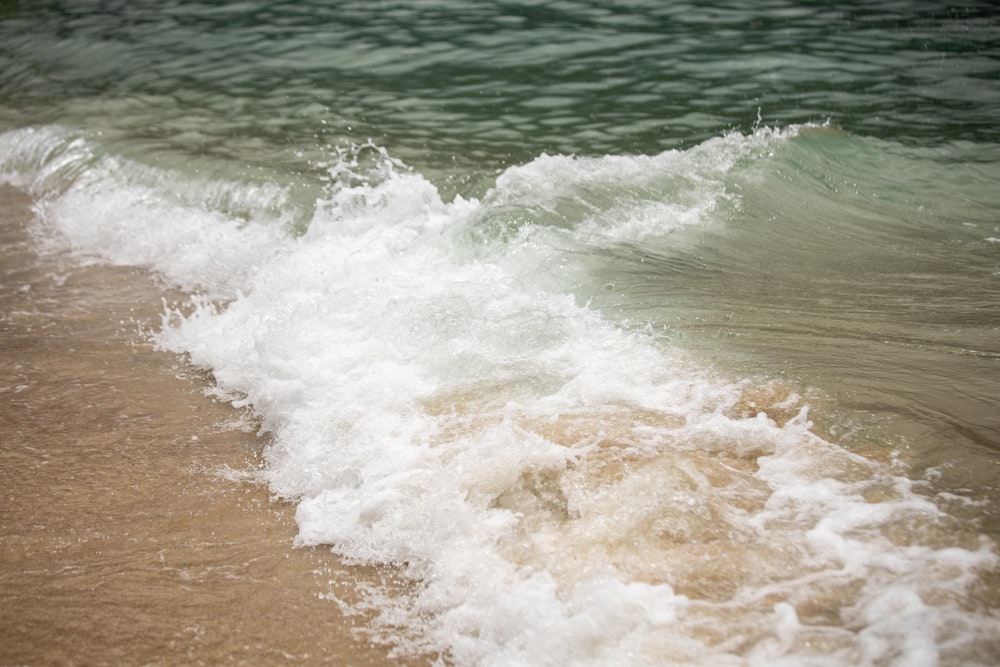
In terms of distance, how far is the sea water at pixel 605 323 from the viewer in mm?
2510

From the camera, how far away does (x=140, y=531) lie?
3082 mm

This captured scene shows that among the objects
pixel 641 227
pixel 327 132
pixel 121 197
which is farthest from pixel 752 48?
pixel 121 197

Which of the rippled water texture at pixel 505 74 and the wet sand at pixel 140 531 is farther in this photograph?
the rippled water texture at pixel 505 74

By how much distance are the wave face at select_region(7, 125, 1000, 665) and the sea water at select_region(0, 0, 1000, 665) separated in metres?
0.02

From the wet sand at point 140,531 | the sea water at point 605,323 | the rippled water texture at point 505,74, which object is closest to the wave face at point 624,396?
the sea water at point 605,323

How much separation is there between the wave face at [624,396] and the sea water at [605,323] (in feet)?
0.05

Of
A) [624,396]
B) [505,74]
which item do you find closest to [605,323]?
[624,396]

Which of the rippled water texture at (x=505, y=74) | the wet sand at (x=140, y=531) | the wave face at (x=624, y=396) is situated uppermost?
the rippled water texture at (x=505, y=74)

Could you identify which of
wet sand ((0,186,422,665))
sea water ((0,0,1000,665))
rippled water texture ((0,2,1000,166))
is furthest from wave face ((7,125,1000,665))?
rippled water texture ((0,2,1000,166))

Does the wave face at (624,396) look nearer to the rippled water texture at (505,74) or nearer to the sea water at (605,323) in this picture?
the sea water at (605,323)

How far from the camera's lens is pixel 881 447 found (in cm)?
310

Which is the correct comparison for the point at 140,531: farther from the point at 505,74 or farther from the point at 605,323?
the point at 505,74

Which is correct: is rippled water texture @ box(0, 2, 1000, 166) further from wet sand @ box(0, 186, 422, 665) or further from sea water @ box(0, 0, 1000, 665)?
wet sand @ box(0, 186, 422, 665)

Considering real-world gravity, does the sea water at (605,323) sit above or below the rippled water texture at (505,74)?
below
